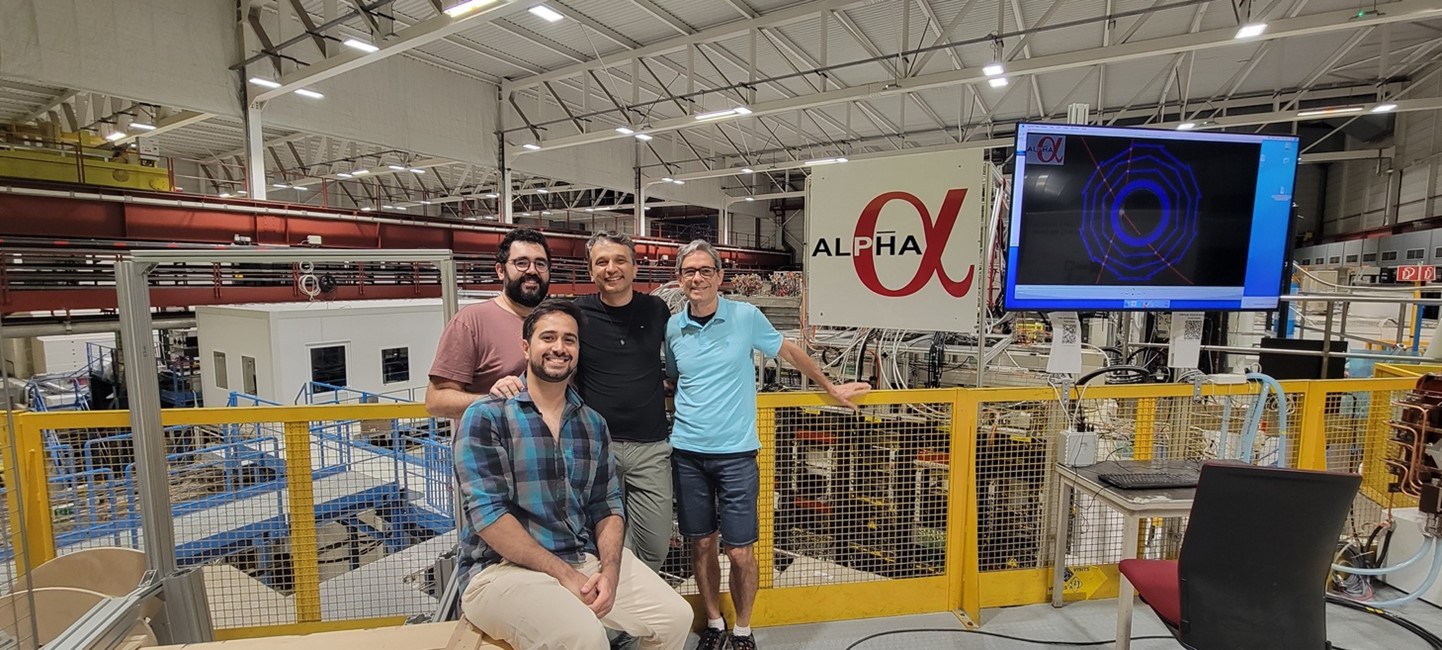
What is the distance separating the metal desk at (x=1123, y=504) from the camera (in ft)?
6.99

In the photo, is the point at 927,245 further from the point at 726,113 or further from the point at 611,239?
the point at 726,113

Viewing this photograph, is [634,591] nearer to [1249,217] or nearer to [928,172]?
[928,172]

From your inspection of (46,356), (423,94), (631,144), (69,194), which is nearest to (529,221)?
(631,144)

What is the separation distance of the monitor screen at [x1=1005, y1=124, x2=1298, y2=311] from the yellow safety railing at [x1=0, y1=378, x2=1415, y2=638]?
491mm

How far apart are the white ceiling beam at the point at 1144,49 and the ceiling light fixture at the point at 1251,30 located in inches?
3.5

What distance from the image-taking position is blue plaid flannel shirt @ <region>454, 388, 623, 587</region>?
1.76 metres

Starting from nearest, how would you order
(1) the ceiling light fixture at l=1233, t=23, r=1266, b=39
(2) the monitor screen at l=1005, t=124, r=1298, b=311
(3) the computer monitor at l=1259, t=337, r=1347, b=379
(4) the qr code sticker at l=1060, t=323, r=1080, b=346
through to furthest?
(2) the monitor screen at l=1005, t=124, r=1298, b=311 → (4) the qr code sticker at l=1060, t=323, r=1080, b=346 → (3) the computer monitor at l=1259, t=337, r=1347, b=379 → (1) the ceiling light fixture at l=1233, t=23, r=1266, b=39

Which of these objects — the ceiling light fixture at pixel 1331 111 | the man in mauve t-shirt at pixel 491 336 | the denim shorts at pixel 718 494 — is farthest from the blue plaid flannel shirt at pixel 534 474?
the ceiling light fixture at pixel 1331 111

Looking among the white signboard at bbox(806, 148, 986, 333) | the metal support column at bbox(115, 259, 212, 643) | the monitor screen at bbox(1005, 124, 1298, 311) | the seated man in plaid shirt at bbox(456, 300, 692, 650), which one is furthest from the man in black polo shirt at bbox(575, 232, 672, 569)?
the monitor screen at bbox(1005, 124, 1298, 311)

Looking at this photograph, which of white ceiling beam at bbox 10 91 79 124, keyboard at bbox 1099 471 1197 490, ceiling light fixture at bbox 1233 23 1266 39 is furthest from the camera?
white ceiling beam at bbox 10 91 79 124

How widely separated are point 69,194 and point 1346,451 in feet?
32.7

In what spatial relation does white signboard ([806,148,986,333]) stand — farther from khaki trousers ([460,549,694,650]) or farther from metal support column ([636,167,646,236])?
metal support column ([636,167,646,236])

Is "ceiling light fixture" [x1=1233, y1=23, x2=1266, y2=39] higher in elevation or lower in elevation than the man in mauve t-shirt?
higher

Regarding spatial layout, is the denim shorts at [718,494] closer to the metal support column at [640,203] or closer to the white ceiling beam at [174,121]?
the white ceiling beam at [174,121]
